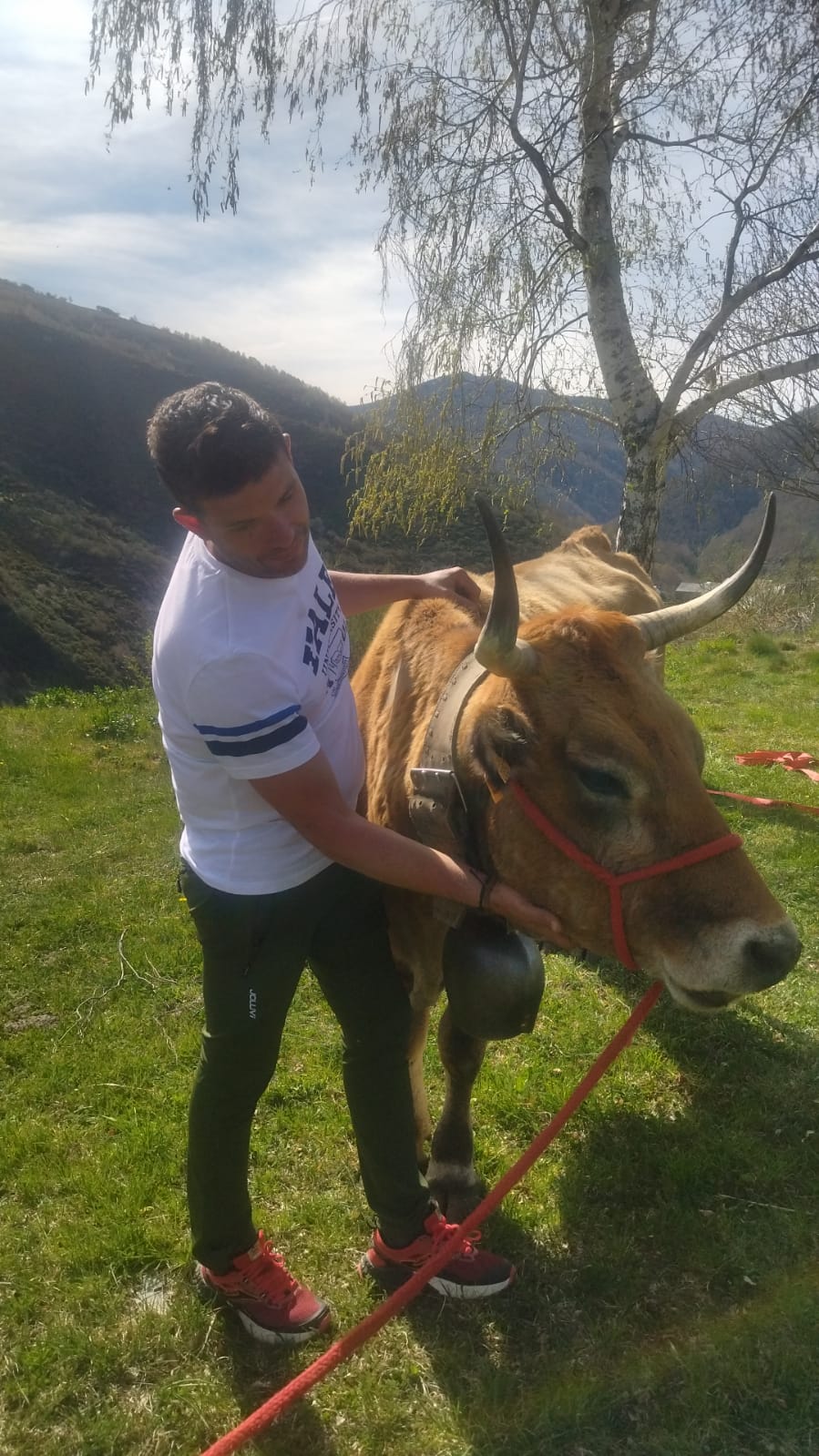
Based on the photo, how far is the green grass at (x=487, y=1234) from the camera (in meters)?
2.42

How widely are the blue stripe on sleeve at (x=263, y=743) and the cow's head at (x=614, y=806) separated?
1.73ft

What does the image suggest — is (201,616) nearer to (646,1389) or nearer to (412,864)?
(412,864)

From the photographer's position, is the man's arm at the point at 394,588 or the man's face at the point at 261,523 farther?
the man's arm at the point at 394,588

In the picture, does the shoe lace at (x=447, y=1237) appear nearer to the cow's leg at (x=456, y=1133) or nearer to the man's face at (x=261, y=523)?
the cow's leg at (x=456, y=1133)

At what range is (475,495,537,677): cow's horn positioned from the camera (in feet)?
6.70

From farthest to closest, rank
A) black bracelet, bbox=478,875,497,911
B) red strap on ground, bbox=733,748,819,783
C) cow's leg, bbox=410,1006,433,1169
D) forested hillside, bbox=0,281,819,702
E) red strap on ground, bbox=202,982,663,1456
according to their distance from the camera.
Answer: forested hillside, bbox=0,281,819,702
red strap on ground, bbox=733,748,819,783
cow's leg, bbox=410,1006,433,1169
black bracelet, bbox=478,875,497,911
red strap on ground, bbox=202,982,663,1456

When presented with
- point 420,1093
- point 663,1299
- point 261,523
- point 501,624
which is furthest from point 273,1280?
point 261,523

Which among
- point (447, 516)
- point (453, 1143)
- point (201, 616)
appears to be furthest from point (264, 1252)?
point (447, 516)

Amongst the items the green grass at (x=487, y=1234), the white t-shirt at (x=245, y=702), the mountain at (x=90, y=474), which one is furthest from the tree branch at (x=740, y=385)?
the mountain at (x=90, y=474)

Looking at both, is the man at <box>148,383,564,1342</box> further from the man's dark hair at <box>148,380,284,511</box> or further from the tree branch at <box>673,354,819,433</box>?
the tree branch at <box>673,354,819,433</box>

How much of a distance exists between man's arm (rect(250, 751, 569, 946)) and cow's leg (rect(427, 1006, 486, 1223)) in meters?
1.09

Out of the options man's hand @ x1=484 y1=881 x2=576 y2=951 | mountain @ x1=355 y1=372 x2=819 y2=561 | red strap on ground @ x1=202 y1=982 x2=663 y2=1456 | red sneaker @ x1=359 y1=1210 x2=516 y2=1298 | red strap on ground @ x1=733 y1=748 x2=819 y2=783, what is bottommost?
red sneaker @ x1=359 y1=1210 x2=516 y2=1298

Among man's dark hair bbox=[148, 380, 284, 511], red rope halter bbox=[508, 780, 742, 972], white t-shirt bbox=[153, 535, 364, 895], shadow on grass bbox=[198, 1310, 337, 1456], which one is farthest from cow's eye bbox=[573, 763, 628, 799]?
shadow on grass bbox=[198, 1310, 337, 1456]

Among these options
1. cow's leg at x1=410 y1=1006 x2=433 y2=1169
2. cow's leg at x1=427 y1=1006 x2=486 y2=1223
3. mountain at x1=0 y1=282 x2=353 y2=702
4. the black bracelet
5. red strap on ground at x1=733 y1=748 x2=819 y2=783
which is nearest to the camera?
the black bracelet
